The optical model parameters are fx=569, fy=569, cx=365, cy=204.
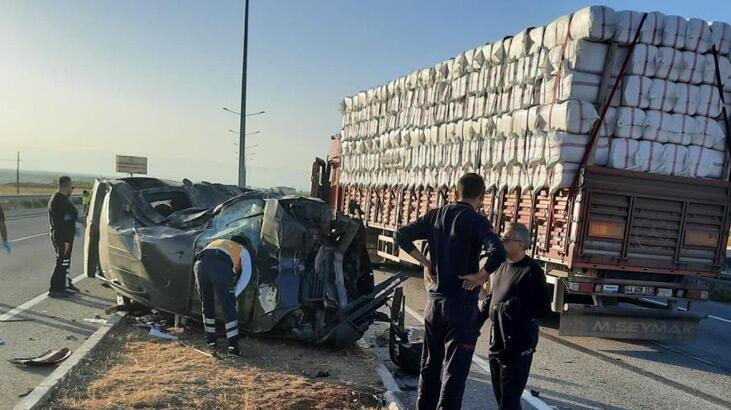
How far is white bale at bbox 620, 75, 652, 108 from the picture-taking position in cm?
682

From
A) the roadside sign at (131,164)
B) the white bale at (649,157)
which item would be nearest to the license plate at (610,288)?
the white bale at (649,157)

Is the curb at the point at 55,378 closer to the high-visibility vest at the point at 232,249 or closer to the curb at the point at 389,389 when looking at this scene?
the high-visibility vest at the point at 232,249

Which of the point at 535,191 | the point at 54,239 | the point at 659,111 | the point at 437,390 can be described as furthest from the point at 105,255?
the point at 659,111

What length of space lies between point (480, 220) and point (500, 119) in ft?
15.8

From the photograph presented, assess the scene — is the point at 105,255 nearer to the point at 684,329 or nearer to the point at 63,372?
the point at 63,372

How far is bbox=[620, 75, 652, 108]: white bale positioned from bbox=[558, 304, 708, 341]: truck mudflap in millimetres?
2517

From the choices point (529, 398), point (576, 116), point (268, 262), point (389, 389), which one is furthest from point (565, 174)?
point (268, 262)

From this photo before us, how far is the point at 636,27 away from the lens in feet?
22.1

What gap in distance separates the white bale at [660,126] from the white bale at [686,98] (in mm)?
145

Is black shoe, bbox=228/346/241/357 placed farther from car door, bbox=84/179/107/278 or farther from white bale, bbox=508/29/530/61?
white bale, bbox=508/29/530/61

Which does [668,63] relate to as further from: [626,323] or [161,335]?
[161,335]

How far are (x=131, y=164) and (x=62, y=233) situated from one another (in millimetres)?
49738

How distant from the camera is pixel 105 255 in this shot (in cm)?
698

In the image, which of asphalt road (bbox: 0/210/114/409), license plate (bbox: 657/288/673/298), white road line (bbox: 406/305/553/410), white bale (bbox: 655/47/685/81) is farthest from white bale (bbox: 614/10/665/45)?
asphalt road (bbox: 0/210/114/409)
